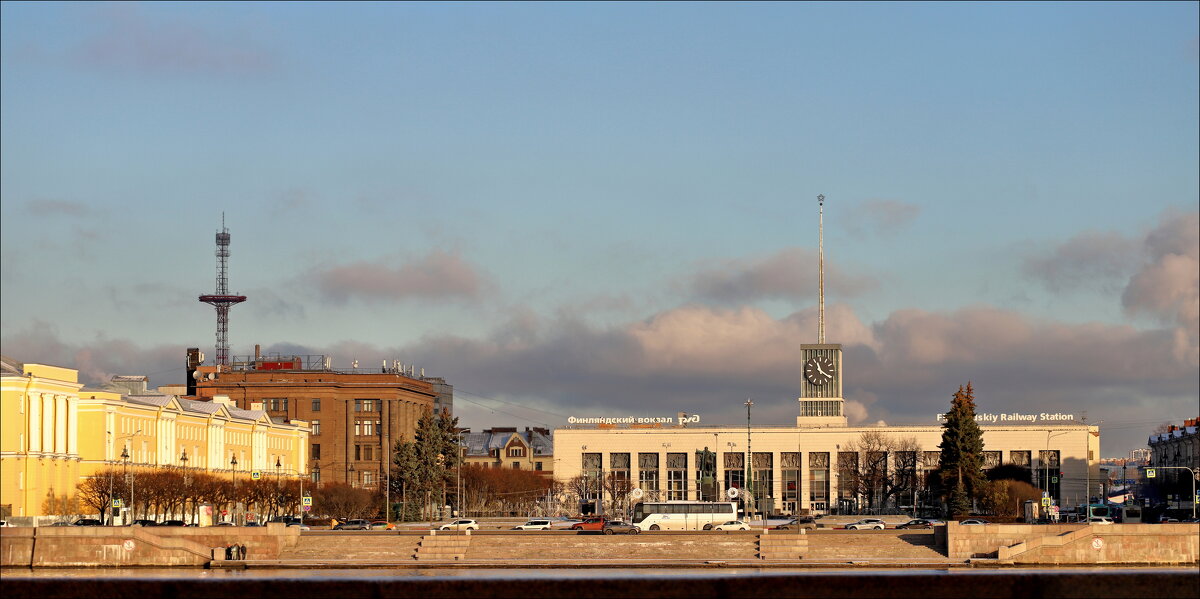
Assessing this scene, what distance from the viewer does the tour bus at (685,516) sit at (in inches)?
4370

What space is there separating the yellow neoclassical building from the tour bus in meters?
36.2

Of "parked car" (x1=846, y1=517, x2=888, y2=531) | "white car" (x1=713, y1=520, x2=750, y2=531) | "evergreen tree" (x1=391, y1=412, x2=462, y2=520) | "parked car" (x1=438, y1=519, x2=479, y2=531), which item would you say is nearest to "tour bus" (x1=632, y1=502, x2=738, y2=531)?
"white car" (x1=713, y1=520, x2=750, y2=531)

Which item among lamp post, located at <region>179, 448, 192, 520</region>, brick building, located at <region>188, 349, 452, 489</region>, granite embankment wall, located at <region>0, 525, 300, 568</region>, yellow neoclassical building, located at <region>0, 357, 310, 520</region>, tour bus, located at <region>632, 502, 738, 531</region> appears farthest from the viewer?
brick building, located at <region>188, 349, 452, 489</region>

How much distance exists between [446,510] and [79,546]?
285ft

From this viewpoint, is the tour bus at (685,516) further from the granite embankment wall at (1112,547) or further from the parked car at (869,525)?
the granite embankment wall at (1112,547)

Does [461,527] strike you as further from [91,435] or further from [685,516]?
[91,435]

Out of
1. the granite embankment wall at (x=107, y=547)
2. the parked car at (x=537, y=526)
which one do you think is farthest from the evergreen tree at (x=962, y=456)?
the granite embankment wall at (x=107, y=547)

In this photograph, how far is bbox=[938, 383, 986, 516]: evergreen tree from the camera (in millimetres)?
133625

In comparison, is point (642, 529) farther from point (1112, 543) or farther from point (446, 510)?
point (446, 510)

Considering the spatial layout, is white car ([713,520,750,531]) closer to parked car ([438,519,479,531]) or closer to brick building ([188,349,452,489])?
parked car ([438,519,479,531])

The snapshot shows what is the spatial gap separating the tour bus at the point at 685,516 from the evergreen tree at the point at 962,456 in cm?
2898

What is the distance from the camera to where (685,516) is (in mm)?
111812

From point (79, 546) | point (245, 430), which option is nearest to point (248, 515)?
point (245, 430)

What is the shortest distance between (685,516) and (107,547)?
4117 cm
